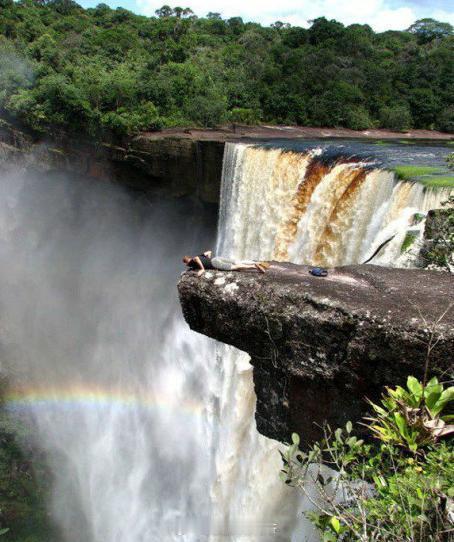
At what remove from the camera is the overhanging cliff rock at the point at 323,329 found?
5230mm

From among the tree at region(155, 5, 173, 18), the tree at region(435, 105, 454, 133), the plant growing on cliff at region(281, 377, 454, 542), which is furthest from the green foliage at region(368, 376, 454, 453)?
the tree at region(155, 5, 173, 18)

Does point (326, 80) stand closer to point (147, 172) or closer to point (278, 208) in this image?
point (147, 172)

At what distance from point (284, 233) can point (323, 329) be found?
25.4ft

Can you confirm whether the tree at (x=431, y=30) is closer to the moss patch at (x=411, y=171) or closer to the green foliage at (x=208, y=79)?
the green foliage at (x=208, y=79)

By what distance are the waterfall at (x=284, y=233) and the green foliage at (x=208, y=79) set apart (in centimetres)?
810

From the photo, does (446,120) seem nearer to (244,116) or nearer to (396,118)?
(396,118)

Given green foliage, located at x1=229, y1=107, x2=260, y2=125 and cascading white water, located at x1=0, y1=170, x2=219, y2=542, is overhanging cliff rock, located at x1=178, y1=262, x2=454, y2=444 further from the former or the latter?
green foliage, located at x1=229, y1=107, x2=260, y2=125

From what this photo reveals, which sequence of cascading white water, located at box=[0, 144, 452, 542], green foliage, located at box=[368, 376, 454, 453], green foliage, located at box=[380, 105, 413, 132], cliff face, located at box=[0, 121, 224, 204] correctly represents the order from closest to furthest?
green foliage, located at box=[368, 376, 454, 453] → cascading white water, located at box=[0, 144, 452, 542] → cliff face, located at box=[0, 121, 224, 204] → green foliage, located at box=[380, 105, 413, 132]

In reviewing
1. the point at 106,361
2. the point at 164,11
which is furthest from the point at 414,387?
the point at 164,11

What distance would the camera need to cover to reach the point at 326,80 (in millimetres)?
26297

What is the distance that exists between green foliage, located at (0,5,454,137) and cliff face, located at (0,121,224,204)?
786 mm

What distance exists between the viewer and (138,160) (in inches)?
771

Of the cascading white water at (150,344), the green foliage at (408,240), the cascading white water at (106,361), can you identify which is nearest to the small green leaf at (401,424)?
the green foliage at (408,240)

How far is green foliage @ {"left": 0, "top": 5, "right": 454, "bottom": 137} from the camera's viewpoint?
2195 cm
